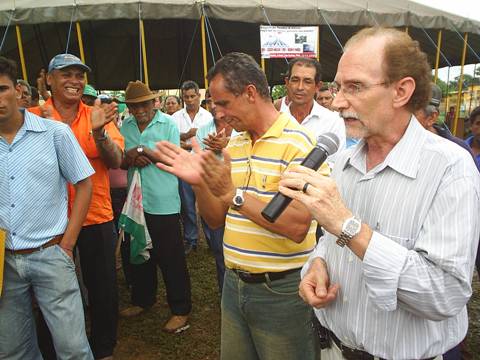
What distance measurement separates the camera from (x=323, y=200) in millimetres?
1098

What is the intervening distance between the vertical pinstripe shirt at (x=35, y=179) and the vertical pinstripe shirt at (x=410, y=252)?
5.78 ft

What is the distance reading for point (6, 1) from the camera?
6.18 meters

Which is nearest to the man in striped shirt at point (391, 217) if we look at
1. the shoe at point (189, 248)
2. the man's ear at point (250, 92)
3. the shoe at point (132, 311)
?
the man's ear at point (250, 92)

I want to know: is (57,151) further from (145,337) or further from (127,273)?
(127,273)

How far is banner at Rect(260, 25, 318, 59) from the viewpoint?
6273 mm

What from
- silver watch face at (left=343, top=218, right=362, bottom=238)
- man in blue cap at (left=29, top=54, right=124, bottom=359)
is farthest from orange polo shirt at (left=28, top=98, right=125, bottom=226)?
silver watch face at (left=343, top=218, right=362, bottom=238)

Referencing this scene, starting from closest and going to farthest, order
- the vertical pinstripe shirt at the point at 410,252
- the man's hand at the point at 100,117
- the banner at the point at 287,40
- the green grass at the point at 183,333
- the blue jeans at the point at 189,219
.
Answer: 1. the vertical pinstripe shirt at the point at 410,252
2. the man's hand at the point at 100,117
3. the green grass at the point at 183,333
4. the blue jeans at the point at 189,219
5. the banner at the point at 287,40

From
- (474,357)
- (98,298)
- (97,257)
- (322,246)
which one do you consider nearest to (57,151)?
(97,257)

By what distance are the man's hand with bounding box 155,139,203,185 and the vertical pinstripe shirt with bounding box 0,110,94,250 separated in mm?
956

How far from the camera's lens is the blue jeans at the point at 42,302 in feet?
7.31

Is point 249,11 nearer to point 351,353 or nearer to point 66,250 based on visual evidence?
point 66,250

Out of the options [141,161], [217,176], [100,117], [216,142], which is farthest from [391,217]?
[141,161]

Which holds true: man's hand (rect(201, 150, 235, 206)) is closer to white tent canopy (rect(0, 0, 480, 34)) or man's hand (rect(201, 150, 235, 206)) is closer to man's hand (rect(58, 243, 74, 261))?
man's hand (rect(58, 243, 74, 261))

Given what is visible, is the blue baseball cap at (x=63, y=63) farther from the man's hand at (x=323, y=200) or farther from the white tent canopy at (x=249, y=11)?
the white tent canopy at (x=249, y=11)
